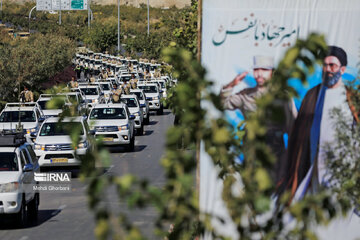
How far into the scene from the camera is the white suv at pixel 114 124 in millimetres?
31141

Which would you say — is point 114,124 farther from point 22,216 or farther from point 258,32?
point 258,32

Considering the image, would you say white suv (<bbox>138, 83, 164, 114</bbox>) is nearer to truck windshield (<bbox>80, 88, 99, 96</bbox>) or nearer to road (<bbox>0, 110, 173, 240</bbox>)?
truck windshield (<bbox>80, 88, 99, 96</bbox>)

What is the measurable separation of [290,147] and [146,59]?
8288 centimetres

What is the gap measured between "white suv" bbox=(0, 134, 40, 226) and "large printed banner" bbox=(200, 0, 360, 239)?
805 cm

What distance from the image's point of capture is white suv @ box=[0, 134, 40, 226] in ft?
54.7

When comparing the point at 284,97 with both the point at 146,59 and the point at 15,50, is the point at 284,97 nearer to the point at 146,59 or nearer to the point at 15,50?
the point at 15,50

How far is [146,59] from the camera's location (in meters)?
91.6

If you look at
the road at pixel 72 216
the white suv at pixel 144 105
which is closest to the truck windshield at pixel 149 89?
the white suv at pixel 144 105

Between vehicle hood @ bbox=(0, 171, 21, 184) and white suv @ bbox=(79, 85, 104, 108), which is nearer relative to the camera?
vehicle hood @ bbox=(0, 171, 21, 184)

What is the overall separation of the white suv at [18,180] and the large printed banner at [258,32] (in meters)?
8.05

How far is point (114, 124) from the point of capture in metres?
31.3

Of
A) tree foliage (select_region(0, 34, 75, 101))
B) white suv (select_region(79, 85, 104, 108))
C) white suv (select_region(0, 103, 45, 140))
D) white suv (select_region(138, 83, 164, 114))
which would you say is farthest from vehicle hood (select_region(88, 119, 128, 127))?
white suv (select_region(138, 83, 164, 114))

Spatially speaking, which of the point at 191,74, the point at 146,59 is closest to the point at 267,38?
the point at 191,74

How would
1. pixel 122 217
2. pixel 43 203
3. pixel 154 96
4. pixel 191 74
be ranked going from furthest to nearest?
pixel 154 96, pixel 43 203, pixel 191 74, pixel 122 217
